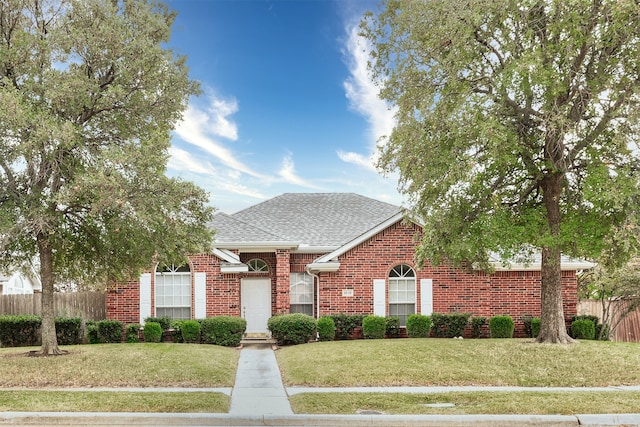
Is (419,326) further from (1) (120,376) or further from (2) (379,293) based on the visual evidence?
(1) (120,376)

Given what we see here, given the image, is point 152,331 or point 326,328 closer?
point 152,331

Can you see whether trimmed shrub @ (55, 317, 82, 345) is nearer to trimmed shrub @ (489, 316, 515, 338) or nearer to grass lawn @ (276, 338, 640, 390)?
grass lawn @ (276, 338, 640, 390)

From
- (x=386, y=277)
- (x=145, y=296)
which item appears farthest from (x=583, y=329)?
(x=145, y=296)

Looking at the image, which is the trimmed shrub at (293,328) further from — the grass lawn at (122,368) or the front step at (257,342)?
the grass lawn at (122,368)

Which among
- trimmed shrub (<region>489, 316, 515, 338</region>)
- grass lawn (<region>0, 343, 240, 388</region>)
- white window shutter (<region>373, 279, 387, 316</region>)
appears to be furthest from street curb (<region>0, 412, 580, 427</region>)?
white window shutter (<region>373, 279, 387, 316</region>)

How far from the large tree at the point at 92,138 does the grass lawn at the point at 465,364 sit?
5.08 metres

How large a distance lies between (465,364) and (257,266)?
11553 millimetres

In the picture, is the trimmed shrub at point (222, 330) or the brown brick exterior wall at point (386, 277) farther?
the brown brick exterior wall at point (386, 277)

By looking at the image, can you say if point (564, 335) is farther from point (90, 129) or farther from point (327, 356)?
point (90, 129)

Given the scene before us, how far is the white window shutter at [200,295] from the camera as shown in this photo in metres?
23.6

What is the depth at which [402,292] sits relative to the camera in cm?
2444

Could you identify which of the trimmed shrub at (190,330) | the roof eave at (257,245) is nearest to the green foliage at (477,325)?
the roof eave at (257,245)

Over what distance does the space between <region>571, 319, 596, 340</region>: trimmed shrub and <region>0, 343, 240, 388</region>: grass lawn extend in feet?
41.8

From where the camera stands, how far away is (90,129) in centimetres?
1833
